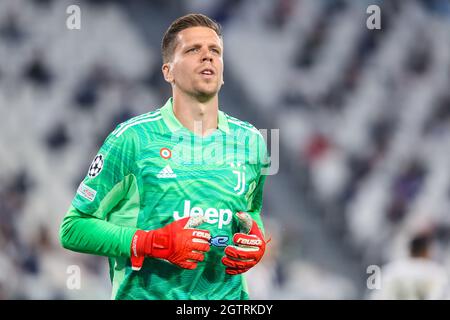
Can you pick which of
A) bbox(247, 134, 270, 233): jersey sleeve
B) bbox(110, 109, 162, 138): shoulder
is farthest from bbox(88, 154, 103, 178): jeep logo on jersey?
bbox(247, 134, 270, 233): jersey sleeve

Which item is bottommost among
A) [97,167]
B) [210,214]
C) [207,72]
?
[210,214]

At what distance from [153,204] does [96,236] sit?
0.89ft

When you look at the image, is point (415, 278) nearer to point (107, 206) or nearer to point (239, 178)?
point (239, 178)

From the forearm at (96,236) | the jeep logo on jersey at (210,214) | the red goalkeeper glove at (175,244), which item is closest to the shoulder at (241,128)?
the jeep logo on jersey at (210,214)

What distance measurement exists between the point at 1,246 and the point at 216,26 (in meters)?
3.91

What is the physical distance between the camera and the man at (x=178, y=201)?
2904 mm

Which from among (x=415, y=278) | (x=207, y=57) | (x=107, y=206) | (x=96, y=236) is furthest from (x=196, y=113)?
(x=415, y=278)

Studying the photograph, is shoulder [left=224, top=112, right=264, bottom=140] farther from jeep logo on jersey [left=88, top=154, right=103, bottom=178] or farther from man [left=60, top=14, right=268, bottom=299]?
jeep logo on jersey [left=88, top=154, right=103, bottom=178]

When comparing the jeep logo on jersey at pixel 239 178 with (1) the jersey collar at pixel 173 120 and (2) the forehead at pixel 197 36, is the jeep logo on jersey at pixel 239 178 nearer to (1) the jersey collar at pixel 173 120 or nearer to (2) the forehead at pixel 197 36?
(1) the jersey collar at pixel 173 120

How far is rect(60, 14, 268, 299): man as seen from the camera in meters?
2.90

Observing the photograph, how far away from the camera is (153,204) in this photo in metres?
3.00

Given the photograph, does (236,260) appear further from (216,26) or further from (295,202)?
(295,202)

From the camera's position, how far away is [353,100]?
278 inches

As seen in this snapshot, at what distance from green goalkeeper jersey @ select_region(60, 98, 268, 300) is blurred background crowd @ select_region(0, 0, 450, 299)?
3186mm
